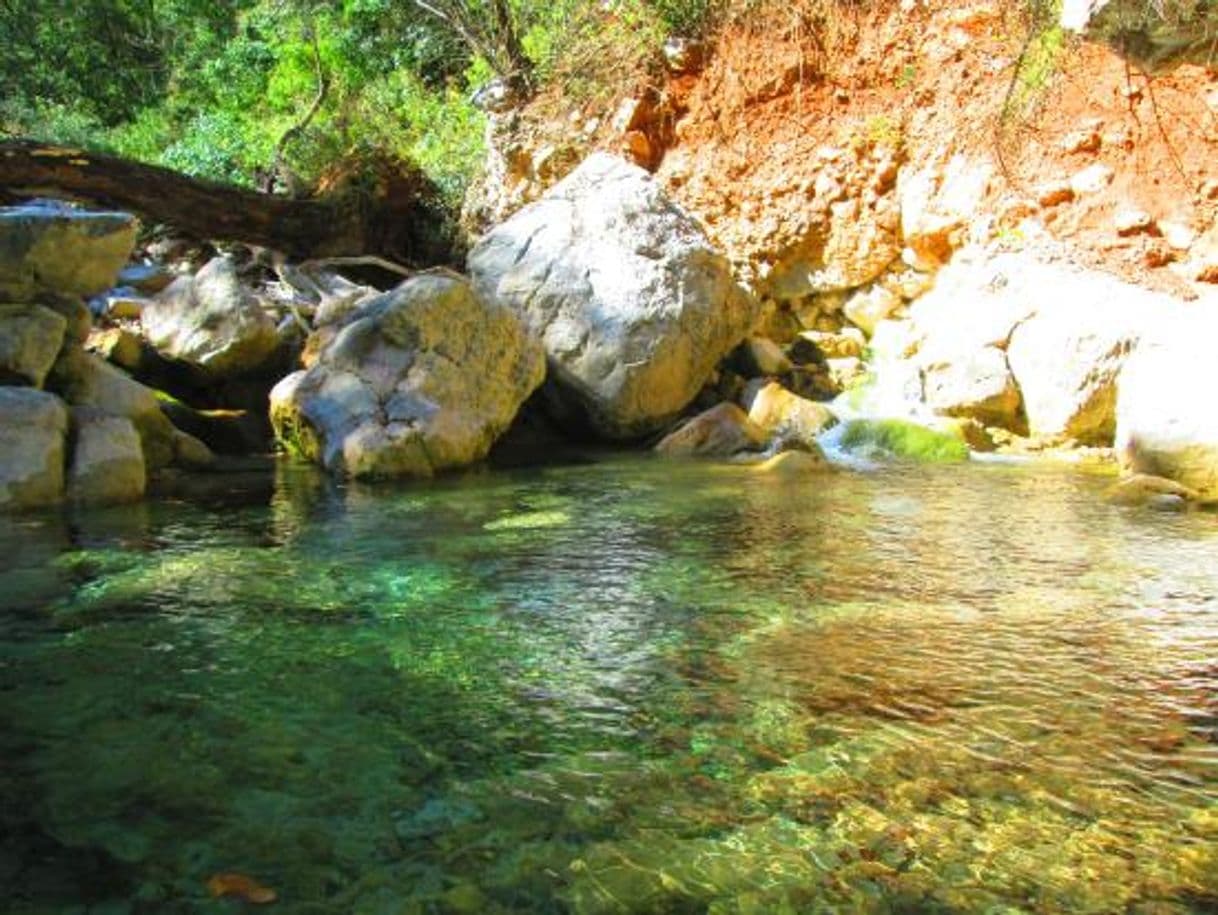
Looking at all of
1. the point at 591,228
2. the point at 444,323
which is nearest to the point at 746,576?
the point at 444,323

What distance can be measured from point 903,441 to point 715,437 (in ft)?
5.59

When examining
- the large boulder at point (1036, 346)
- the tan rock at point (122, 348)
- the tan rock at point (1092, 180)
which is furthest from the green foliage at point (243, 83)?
the tan rock at point (1092, 180)

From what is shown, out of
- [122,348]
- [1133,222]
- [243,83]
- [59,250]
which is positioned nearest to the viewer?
[59,250]

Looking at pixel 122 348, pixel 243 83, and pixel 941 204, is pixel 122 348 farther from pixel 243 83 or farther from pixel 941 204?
pixel 243 83

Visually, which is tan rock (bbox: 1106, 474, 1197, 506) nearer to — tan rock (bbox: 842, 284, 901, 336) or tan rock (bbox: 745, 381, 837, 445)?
tan rock (bbox: 745, 381, 837, 445)

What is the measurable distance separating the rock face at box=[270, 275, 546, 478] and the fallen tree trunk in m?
4.09

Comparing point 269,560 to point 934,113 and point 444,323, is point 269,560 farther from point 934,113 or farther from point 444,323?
point 934,113

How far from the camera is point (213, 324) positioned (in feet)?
31.3

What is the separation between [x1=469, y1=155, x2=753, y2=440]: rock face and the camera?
10000 millimetres

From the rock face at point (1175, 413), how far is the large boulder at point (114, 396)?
299 inches

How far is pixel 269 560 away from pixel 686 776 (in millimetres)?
3218

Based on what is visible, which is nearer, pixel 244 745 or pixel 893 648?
pixel 244 745

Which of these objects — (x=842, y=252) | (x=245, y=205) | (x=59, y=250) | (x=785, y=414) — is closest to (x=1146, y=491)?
(x=785, y=414)

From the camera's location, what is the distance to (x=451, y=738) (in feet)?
10.4
